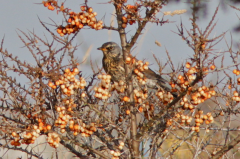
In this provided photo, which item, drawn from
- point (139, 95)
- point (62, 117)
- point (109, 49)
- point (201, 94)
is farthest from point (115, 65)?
point (201, 94)

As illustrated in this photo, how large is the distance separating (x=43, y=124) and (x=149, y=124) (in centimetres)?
90

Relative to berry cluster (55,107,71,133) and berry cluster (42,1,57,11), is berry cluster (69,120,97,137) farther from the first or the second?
berry cluster (42,1,57,11)

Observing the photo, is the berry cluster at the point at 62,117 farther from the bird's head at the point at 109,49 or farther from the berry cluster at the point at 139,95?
the bird's head at the point at 109,49

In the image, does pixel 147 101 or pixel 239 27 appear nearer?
pixel 147 101

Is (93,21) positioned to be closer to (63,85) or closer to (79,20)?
(79,20)

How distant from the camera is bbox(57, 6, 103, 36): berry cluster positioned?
2753mm

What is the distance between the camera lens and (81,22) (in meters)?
2.79

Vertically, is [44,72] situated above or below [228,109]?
above

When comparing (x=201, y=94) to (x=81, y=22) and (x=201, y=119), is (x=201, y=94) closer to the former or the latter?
(x=201, y=119)

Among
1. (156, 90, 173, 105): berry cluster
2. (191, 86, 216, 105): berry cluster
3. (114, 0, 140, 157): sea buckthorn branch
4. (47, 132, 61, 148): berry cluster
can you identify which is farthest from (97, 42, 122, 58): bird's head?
(191, 86, 216, 105): berry cluster

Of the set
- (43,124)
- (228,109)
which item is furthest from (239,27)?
(43,124)

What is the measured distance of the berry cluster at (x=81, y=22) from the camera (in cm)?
275

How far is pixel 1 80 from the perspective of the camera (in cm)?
276

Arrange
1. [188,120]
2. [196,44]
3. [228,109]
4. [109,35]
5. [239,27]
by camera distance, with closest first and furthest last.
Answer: [196,44] < [188,120] < [228,109] < [239,27] < [109,35]
